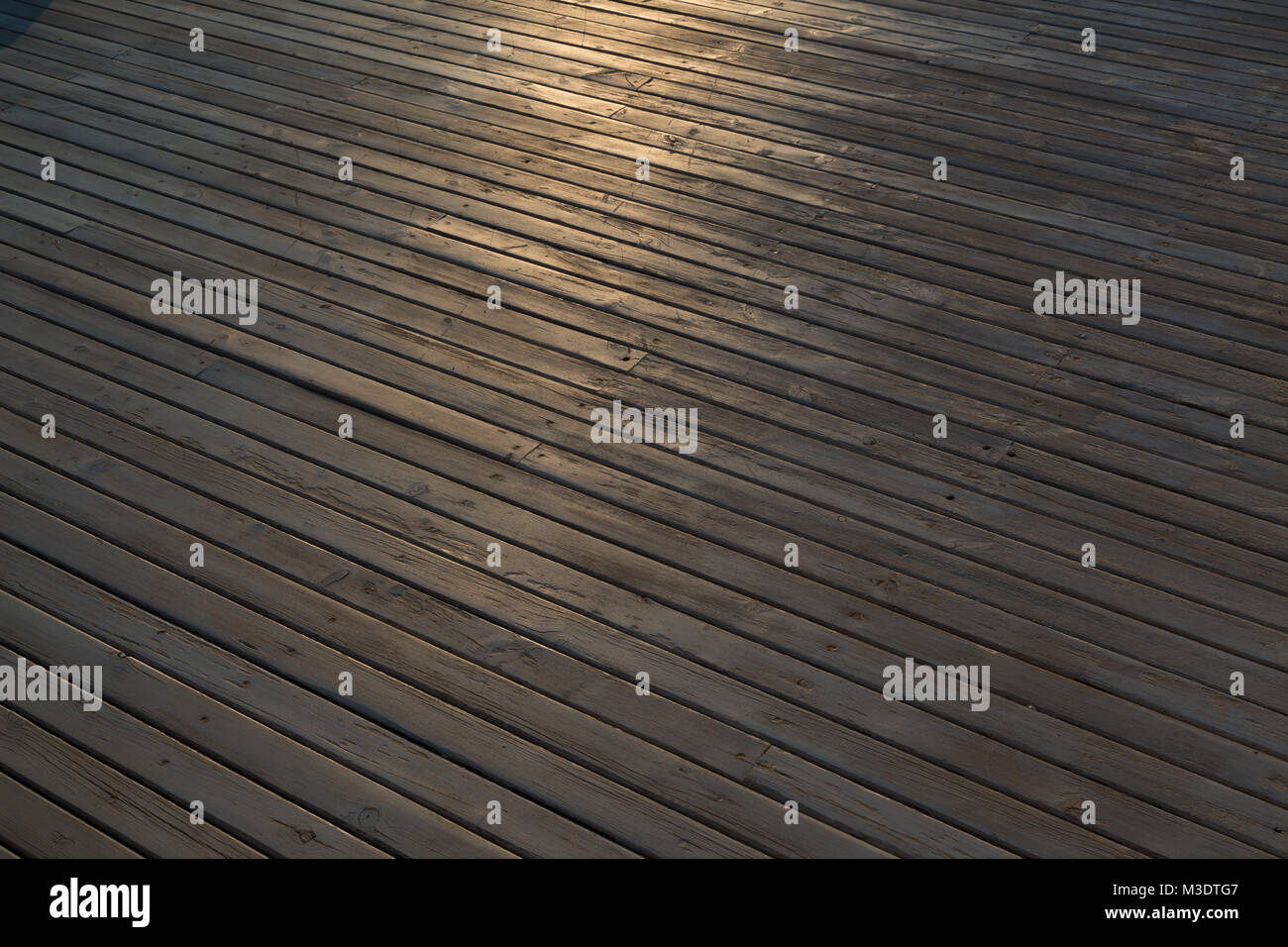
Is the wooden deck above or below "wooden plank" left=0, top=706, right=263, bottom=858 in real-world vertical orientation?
above

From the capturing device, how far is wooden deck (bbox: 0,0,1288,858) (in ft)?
7.17

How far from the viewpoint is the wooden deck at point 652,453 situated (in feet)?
7.17

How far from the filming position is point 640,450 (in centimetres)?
289

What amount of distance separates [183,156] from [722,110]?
1833mm

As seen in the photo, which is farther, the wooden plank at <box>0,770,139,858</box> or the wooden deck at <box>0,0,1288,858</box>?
the wooden deck at <box>0,0,1288,858</box>

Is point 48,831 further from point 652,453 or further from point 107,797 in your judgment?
point 652,453

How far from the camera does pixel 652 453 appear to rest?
2883 millimetres

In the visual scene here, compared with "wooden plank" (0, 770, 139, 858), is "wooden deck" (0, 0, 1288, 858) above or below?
above

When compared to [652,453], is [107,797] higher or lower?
lower

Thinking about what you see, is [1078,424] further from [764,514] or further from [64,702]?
[64,702]

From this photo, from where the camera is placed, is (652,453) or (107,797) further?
(652,453)

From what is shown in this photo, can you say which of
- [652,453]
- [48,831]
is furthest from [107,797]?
[652,453]

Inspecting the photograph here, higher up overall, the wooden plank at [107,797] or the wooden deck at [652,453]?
the wooden deck at [652,453]
